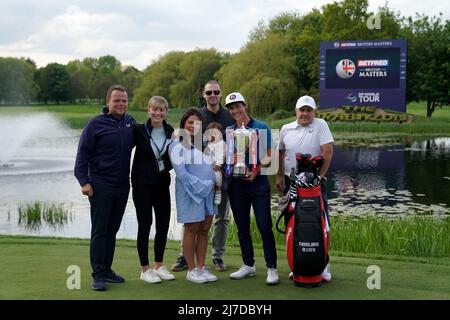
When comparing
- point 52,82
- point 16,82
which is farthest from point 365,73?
point 52,82

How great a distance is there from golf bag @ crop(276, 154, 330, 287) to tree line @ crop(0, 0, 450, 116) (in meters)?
36.2

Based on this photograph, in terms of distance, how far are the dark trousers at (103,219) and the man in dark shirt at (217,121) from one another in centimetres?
75

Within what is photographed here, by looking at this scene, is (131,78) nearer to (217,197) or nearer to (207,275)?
(217,197)

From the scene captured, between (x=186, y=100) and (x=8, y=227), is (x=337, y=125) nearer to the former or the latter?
(x=186, y=100)

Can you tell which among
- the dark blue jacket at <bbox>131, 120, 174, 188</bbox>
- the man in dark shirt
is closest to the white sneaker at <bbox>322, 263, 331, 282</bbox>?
the man in dark shirt

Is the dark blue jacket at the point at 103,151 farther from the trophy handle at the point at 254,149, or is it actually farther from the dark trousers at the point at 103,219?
the trophy handle at the point at 254,149

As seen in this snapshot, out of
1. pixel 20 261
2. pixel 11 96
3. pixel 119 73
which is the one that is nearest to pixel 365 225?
pixel 20 261

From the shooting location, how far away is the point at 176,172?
196 inches

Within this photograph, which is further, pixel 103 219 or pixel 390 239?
pixel 390 239

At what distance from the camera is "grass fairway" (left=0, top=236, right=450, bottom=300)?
455cm

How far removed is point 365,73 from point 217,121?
3140 cm

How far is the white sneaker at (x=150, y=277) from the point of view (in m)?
4.94
